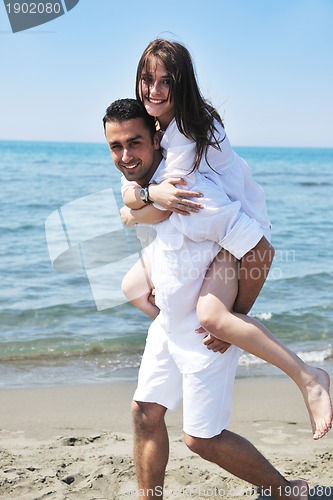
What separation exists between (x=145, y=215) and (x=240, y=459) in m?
1.21

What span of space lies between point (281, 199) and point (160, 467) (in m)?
19.0

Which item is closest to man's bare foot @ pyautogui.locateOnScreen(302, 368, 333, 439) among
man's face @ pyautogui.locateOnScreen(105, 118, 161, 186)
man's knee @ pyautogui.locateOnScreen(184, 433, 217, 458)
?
man's knee @ pyautogui.locateOnScreen(184, 433, 217, 458)

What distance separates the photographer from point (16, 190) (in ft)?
70.7

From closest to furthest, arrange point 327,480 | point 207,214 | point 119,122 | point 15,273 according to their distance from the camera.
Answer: point 207,214 → point 119,122 → point 327,480 → point 15,273

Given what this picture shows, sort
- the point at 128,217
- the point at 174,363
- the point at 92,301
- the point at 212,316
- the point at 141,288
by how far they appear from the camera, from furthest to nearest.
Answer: the point at 92,301, the point at 141,288, the point at 128,217, the point at 174,363, the point at 212,316

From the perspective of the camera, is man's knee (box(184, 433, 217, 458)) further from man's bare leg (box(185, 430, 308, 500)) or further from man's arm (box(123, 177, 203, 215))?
man's arm (box(123, 177, 203, 215))

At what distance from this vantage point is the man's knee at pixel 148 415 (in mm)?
3221

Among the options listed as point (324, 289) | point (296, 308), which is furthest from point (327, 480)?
point (324, 289)

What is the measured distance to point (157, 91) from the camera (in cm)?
299

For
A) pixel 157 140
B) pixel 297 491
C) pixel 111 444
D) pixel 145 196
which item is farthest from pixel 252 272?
pixel 111 444

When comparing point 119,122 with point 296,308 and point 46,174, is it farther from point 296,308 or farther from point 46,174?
point 46,174

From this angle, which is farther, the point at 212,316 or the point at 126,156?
the point at 126,156

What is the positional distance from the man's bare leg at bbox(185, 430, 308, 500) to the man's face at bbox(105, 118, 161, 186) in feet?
4.14

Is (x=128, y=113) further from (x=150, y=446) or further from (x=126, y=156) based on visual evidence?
(x=150, y=446)
